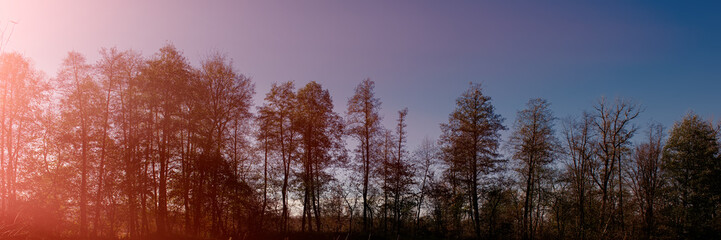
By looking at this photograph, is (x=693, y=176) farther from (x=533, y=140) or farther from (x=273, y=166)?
(x=273, y=166)

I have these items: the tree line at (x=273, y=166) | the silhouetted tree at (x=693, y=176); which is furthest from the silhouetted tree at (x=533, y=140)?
the silhouetted tree at (x=693, y=176)

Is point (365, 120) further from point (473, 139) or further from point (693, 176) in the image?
point (693, 176)

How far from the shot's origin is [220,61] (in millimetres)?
23156

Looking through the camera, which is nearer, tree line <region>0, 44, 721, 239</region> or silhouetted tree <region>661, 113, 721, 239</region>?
tree line <region>0, 44, 721, 239</region>

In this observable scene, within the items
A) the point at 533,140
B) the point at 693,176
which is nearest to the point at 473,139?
the point at 533,140

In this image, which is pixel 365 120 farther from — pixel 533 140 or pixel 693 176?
pixel 693 176

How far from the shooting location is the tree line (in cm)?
2014

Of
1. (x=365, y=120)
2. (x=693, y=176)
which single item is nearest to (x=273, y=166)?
(x=365, y=120)

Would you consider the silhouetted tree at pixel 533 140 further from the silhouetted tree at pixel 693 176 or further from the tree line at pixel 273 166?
the silhouetted tree at pixel 693 176

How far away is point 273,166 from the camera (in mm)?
27250

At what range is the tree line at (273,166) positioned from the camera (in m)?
20.1

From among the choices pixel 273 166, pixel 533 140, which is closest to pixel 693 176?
pixel 533 140

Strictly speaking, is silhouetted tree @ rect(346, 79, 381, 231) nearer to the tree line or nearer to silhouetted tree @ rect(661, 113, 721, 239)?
the tree line

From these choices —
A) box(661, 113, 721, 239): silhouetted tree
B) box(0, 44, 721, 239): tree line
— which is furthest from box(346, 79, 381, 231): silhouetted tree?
box(661, 113, 721, 239): silhouetted tree
